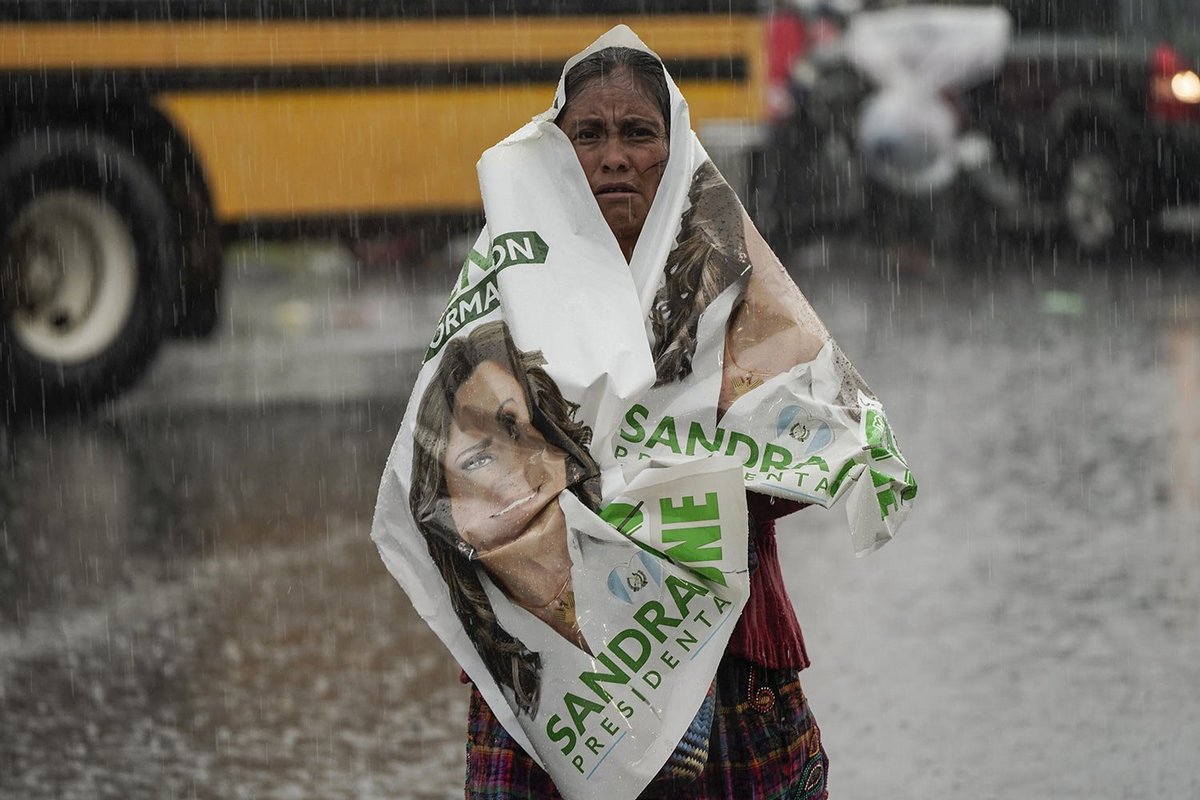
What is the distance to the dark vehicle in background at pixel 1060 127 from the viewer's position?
13094mm

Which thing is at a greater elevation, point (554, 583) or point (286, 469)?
point (554, 583)

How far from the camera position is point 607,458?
259 cm

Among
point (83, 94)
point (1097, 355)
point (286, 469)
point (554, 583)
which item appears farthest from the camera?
point (1097, 355)

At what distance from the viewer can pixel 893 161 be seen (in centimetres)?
1352

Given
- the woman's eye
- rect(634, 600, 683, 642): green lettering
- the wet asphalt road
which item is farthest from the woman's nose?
the wet asphalt road

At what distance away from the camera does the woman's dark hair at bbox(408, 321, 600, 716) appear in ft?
8.41

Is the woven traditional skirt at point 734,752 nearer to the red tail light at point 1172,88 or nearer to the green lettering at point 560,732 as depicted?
the green lettering at point 560,732

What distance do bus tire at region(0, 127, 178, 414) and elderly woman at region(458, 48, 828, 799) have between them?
19.8ft

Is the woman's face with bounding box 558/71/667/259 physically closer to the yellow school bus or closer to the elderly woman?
the elderly woman

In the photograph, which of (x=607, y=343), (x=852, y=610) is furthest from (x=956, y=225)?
(x=607, y=343)

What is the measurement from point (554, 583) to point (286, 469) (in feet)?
17.4

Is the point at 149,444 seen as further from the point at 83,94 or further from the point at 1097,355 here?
the point at 1097,355

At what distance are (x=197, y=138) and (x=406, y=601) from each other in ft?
10.5

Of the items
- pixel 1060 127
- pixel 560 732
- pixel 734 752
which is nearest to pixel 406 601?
pixel 734 752
